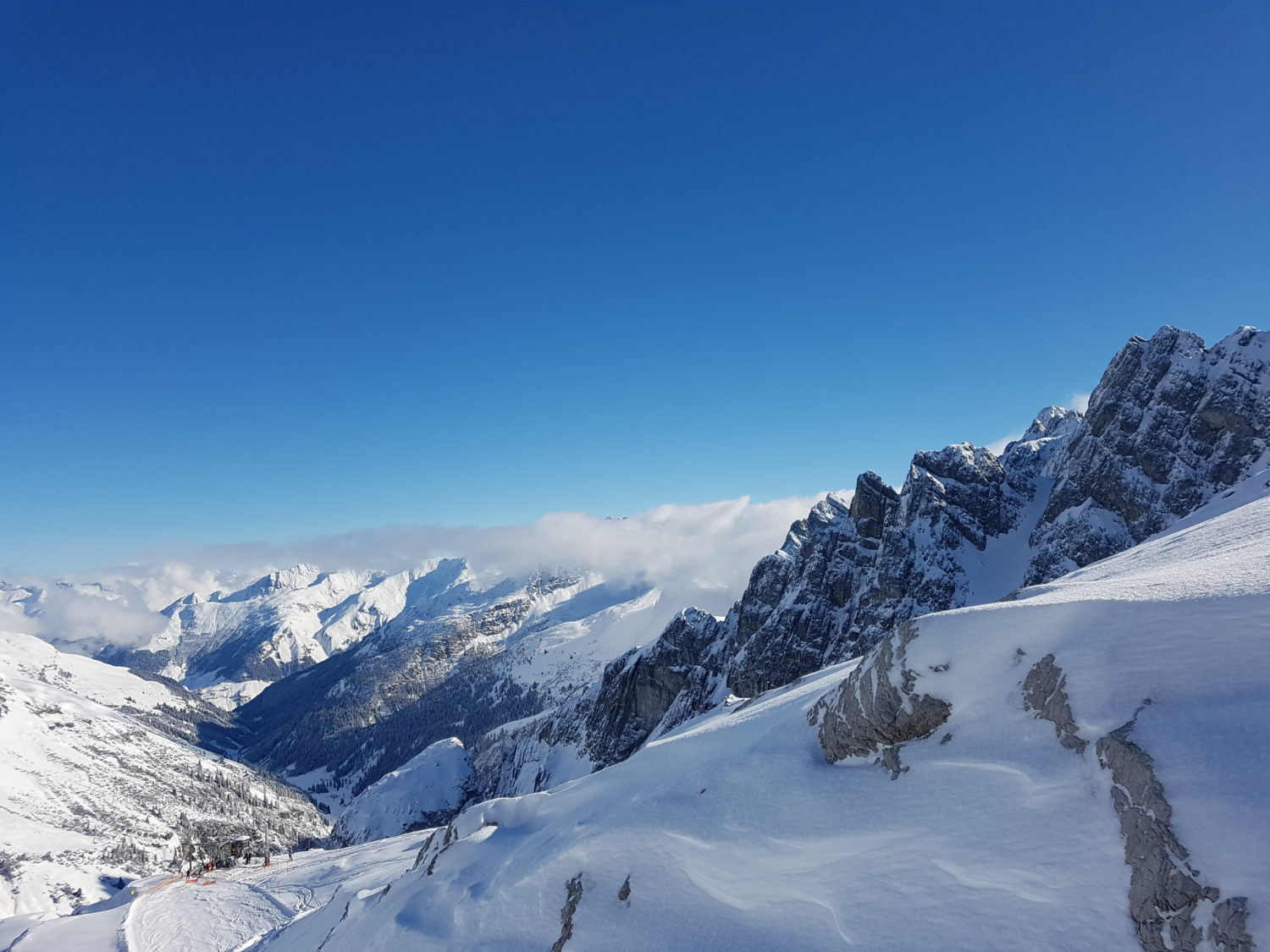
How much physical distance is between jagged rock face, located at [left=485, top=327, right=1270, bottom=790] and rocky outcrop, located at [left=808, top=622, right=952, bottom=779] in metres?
Result: 55.9

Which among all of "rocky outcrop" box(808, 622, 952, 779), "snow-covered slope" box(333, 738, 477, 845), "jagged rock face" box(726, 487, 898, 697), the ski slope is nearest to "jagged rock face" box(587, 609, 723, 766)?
"jagged rock face" box(726, 487, 898, 697)

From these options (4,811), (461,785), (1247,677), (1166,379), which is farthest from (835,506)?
(4,811)

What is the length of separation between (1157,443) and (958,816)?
9890 cm

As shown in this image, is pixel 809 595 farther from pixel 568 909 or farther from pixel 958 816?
pixel 958 816

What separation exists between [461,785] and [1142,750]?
561ft

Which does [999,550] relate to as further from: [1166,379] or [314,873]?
[314,873]

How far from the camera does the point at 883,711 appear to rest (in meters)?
17.9

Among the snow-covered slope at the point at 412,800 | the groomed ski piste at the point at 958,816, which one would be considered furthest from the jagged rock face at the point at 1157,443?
the snow-covered slope at the point at 412,800

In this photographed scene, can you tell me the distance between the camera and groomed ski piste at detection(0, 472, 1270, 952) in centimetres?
1140

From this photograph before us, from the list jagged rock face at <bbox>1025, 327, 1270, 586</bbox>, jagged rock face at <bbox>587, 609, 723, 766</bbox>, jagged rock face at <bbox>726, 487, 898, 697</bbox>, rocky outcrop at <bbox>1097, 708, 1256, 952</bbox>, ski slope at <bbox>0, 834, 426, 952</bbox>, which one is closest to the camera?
rocky outcrop at <bbox>1097, 708, 1256, 952</bbox>

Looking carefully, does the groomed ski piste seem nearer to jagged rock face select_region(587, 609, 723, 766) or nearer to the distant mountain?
the distant mountain

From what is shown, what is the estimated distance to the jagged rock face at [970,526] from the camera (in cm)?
8000

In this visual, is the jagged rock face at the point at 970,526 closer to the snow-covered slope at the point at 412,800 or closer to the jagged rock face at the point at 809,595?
the jagged rock face at the point at 809,595

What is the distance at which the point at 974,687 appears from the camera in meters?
16.7
